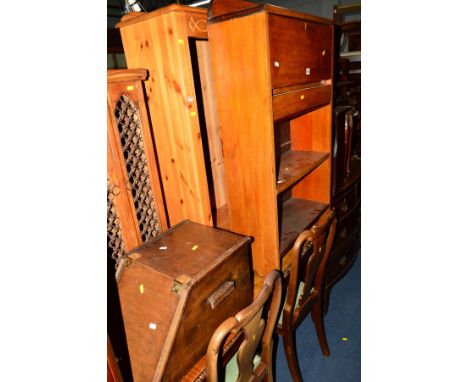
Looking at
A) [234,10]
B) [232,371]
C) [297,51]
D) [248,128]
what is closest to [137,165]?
[248,128]

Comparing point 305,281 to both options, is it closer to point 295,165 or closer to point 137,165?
point 295,165

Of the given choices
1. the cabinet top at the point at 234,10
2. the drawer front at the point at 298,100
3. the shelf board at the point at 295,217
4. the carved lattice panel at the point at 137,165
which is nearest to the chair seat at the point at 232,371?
the shelf board at the point at 295,217

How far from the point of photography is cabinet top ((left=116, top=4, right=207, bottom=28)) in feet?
4.62

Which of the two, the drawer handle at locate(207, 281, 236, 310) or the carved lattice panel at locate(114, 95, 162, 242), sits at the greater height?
the carved lattice panel at locate(114, 95, 162, 242)

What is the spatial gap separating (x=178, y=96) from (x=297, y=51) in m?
0.69

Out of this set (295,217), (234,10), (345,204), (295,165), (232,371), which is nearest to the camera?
(234,10)

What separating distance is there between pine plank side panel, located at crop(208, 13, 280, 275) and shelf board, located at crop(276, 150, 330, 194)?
168mm

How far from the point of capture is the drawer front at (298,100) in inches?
62.6

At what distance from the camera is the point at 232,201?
1.88 m

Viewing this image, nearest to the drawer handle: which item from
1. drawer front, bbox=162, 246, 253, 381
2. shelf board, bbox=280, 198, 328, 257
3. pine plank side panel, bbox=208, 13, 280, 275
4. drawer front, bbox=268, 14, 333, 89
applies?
drawer front, bbox=162, 246, 253, 381

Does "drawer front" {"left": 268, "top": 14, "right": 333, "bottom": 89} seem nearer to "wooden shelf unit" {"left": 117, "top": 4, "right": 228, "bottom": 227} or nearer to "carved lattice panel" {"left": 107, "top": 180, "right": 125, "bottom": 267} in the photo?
"wooden shelf unit" {"left": 117, "top": 4, "right": 228, "bottom": 227}

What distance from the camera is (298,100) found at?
174 cm
